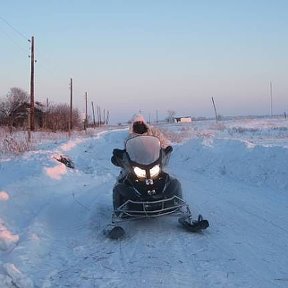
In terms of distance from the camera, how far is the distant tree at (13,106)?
70088mm

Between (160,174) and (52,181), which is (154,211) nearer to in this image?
(160,174)

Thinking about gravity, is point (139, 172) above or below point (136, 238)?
above

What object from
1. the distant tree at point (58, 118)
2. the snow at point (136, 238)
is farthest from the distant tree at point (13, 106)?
the snow at point (136, 238)

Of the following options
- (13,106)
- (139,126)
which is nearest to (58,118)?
(13,106)

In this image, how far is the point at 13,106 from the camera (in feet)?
267

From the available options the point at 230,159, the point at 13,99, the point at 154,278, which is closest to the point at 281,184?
the point at 230,159

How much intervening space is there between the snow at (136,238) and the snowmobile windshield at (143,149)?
115cm

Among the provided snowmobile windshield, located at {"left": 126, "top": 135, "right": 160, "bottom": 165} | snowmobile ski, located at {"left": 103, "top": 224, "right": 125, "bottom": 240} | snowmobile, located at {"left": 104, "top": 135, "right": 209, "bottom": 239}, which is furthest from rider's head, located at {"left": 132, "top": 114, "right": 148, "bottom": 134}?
snowmobile ski, located at {"left": 103, "top": 224, "right": 125, "bottom": 240}

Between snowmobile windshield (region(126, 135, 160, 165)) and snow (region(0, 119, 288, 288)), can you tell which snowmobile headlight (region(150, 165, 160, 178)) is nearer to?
snowmobile windshield (region(126, 135, 160, 165))

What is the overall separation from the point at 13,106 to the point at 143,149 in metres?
75.2

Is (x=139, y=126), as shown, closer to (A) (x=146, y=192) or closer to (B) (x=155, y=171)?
(B) (x=155, y=171)

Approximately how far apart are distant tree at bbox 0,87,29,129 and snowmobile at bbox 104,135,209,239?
165 feet

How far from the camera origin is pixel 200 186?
1453cm

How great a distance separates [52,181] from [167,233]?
233 inches
